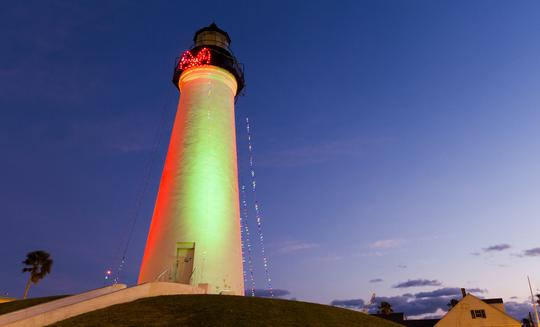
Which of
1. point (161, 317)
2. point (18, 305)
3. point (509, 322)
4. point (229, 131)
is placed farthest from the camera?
point (509, 322)

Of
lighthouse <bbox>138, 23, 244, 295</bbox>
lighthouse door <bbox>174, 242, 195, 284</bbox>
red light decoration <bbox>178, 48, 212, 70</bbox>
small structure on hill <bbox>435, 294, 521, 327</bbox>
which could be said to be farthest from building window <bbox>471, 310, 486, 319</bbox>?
red light decoration <bbox>178, 48, 212, 70</bbox>

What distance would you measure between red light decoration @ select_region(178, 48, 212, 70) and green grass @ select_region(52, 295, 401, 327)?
14969 mm

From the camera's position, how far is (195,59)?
984 inches

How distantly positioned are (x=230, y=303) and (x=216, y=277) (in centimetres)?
556

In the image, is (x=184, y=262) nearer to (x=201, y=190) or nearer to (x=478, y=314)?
(x=201, y=190)

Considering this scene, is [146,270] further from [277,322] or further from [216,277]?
[277,322]

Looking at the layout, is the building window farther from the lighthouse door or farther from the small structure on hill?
the lighthouse door

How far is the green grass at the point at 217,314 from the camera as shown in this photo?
12062 mm

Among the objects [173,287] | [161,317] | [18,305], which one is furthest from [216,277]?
[18,305]

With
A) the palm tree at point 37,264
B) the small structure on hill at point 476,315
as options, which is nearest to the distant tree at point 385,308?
the small structure on hill at point 476,315

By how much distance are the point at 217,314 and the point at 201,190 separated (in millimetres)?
9119

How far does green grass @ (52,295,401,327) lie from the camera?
1206 centimetres

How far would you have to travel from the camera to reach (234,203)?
22297 millimetres

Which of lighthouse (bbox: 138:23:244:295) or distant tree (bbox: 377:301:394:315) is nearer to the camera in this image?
lighthouse (bbox: 138:23:244:295)
